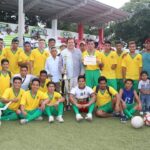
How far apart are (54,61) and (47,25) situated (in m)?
16.5

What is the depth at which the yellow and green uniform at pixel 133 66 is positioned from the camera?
6938 mm

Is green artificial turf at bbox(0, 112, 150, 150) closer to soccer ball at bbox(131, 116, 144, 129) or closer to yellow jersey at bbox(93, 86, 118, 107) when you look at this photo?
soccer ball at bbox(131, 116, 144, 129)

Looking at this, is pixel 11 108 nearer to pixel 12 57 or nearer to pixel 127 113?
pixel 12 57

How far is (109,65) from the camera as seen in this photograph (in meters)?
7.07

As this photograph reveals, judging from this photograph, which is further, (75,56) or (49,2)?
(49,2)

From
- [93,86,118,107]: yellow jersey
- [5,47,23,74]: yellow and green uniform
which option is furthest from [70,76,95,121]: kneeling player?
[5,47,23,74]: yellow and green uniform

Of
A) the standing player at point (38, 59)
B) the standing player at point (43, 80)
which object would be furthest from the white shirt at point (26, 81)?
the standing player at point (38, 59)


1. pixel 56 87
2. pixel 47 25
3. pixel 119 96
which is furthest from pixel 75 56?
pixel 47 25

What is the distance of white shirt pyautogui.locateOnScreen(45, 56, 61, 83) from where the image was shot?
22.9 ft

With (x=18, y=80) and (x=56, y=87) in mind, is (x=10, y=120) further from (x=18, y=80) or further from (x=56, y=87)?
(x=56, y=87)

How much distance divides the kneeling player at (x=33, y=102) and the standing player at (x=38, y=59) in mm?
990

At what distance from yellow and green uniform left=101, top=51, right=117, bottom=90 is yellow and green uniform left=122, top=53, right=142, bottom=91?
0.26 metres

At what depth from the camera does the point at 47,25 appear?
23.1 metres

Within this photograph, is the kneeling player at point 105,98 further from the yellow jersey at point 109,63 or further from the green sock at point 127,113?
the yellow jersey at point 109,63
